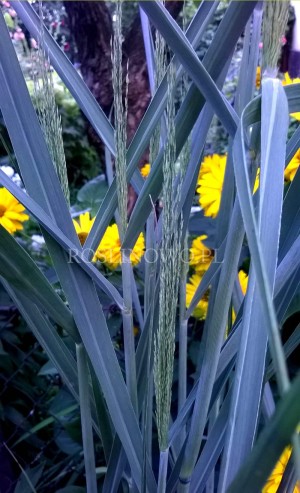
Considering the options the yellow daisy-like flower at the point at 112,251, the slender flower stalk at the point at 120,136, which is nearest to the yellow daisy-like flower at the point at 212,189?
the yellow daisy-like flower at the point at 112,251

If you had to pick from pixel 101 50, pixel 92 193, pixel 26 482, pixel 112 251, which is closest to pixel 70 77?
pixel 112 251

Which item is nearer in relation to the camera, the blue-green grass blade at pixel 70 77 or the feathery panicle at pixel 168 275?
the feathery panicle at pixel 168 275

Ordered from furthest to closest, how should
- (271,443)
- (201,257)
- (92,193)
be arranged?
(92,193) → (201,257) → (271,443)

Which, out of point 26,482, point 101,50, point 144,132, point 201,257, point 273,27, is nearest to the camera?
point 273,27

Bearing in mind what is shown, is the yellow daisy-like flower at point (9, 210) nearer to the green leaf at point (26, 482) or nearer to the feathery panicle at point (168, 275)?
the green leaf at point (26, 482)

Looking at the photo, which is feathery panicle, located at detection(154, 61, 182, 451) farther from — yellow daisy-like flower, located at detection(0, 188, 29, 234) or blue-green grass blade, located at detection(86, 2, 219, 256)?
yellow daisy-like flower, located at detection(0, 188, 29, 234)

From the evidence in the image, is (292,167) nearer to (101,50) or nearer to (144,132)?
(144,132)

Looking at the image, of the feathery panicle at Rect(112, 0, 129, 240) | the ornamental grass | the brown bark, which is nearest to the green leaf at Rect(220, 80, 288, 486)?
the ornamental grass

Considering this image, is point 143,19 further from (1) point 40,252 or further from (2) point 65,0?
(2) point 65,0
